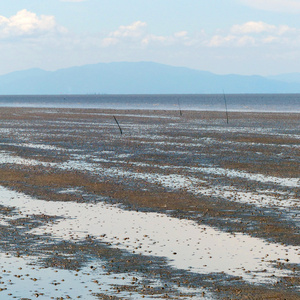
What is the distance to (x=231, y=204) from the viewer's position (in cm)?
1881

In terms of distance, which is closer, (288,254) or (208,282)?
(208,282)

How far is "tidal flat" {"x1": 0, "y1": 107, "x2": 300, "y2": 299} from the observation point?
11.0 metres

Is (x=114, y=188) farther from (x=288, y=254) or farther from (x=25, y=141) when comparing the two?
(x=25, y=141)

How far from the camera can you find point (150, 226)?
627 inches

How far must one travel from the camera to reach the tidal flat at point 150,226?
10969mm

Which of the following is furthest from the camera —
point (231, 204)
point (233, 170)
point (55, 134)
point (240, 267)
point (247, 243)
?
point (55, 134)

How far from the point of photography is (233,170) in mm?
27031

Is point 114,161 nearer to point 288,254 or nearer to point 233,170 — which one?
point 233,170

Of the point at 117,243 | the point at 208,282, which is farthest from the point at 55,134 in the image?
the point at 208,282

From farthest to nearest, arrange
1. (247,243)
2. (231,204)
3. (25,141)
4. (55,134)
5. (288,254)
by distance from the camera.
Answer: (55,134)
(25,141)
(231,204)
(247,243)
(288,254)

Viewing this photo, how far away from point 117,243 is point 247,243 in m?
3.43

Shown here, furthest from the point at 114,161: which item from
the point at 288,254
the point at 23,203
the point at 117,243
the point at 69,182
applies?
the point at 288,254

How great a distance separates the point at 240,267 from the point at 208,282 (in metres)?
1.33

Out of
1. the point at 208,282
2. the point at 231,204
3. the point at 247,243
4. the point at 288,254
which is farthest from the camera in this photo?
the point at 231,204
